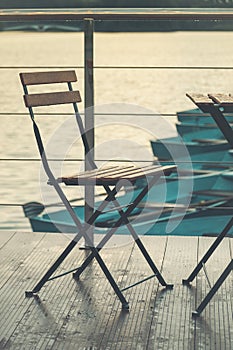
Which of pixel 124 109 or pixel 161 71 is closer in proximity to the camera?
pixel 124 109

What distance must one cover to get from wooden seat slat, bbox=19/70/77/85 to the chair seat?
0.48 meters

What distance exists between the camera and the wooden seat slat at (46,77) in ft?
10.4

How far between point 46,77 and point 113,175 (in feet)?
2.08

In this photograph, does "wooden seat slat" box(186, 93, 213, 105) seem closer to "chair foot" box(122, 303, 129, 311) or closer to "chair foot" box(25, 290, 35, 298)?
"chair foot" box(122, 303, 129, 311)

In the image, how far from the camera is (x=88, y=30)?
3.58 m

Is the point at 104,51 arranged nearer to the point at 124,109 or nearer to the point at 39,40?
the point at 39,40

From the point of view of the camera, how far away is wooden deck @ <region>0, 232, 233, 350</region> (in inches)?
99.4

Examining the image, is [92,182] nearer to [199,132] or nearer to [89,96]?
[89,96]

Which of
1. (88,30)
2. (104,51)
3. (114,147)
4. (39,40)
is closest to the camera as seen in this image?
(88,30)

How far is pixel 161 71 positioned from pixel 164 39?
297cm

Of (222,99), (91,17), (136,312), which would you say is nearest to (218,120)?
(222,99)

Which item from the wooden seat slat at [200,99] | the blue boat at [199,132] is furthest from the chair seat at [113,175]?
the blue boat at [199,132]

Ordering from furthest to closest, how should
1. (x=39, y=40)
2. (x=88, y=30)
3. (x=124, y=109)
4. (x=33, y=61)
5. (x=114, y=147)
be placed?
(x=39, y=40)
(x=33, y=61)
(x=124, y=109)
(x=114, y=147)
(x=88, y=30)

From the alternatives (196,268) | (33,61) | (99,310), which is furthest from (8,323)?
(33,61)
